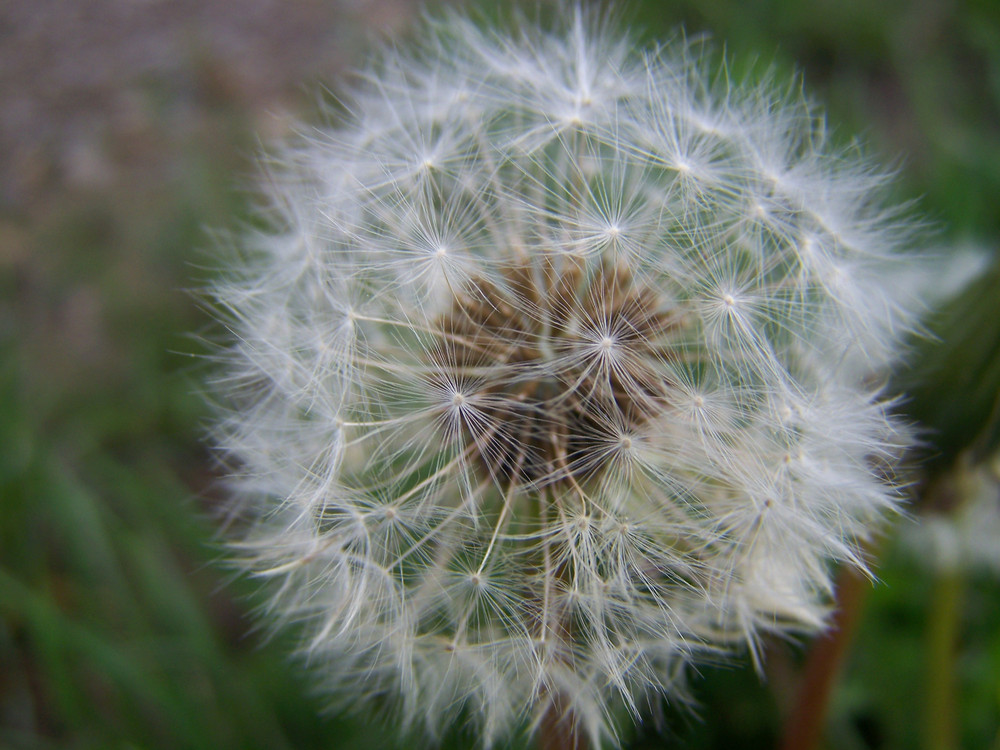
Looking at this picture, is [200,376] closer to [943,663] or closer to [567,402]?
[567,402]

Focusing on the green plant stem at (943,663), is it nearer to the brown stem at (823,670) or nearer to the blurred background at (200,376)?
the blurred background at (200,376)

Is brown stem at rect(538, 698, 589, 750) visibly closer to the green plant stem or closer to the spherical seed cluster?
the spherical seed cluster

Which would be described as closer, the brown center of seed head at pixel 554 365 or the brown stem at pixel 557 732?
the brown center of seed head at pixel 554 365

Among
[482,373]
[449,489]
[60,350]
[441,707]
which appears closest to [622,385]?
[482,373]

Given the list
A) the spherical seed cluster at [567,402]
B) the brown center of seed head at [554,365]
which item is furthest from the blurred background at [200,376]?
the brown center of seed head at [554,365]

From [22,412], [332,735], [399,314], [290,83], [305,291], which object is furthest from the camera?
[290,83]

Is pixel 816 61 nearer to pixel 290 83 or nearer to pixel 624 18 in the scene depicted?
pixel 624 18

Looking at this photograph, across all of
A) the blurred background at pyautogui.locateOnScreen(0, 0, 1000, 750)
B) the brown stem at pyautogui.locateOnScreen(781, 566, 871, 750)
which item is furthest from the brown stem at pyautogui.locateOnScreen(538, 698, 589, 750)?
the brown stem at pyautogui.locateOnScreen(781, 566, 871, 750)
